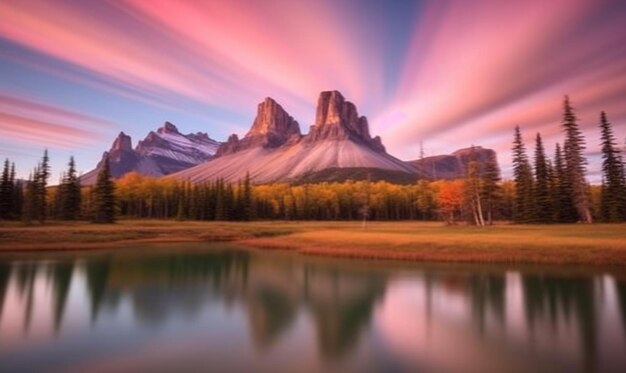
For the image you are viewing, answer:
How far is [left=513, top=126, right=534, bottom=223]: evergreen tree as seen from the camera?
8362 centimetres

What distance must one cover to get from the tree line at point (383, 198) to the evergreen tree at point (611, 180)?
0.53 feet

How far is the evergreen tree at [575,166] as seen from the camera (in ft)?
253

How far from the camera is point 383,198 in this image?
163625 mm

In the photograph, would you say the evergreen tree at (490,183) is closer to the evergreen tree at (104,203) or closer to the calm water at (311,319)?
the calm water at (311,319)

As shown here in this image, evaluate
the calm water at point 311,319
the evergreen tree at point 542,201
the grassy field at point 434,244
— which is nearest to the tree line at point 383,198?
the evergreen tree at point 542,201

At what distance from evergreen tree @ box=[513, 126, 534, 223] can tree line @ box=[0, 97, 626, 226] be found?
0.20 metres

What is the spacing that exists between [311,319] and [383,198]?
14095 centimetres

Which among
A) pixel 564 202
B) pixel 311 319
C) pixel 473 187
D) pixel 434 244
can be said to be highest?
pixel 473 187

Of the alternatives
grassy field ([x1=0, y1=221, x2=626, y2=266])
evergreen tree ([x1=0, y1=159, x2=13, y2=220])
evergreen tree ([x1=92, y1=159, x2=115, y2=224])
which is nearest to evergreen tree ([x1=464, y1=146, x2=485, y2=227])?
grassy field ([x1=0, y1=221, x2=626, y2=266])

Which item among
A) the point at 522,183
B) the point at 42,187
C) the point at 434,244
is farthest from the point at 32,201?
the point at 522,183

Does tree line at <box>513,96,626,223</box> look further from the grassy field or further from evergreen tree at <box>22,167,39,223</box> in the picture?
evergreen tree at <box>22,167,39,223</box>

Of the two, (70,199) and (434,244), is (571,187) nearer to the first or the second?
(434,244)

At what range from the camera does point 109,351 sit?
1880cm

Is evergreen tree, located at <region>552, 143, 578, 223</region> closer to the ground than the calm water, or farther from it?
farther from it
